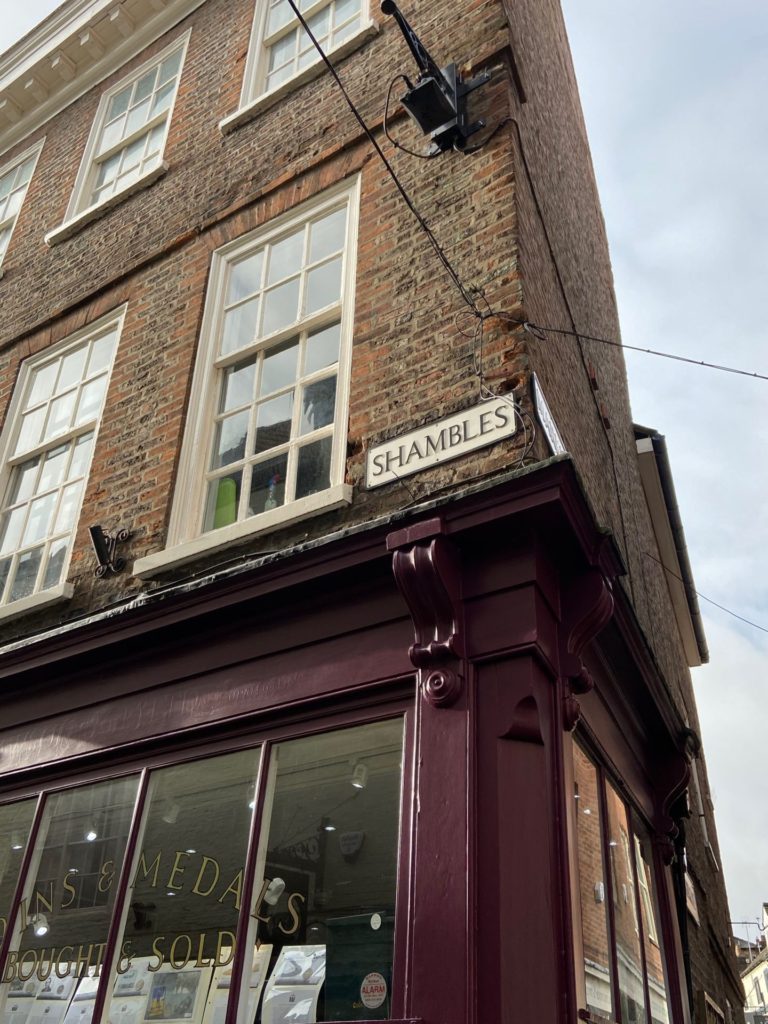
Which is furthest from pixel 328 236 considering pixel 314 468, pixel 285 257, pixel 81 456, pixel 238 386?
pixel 81 456

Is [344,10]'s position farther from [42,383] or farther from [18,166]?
[18,166]

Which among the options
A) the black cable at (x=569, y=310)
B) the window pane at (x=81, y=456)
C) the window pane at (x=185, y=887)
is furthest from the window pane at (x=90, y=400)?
the black cable at (x=569, y=310)

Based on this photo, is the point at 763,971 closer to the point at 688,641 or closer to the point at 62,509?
the point at 688,641

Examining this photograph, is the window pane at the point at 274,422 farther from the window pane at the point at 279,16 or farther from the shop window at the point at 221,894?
the window pane at the point at 279,16

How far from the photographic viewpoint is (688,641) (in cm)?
1348

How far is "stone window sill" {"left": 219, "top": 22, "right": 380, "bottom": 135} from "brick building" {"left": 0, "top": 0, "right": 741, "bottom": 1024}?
0.11ft

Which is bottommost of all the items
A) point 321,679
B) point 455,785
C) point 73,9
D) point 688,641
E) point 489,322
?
point 455,785

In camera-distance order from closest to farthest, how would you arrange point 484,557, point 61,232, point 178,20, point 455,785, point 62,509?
point 455,785 → point 484,557 → point 62,509 → point 61,232 → point 178,20

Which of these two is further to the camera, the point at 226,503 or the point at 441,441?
the point at 226,503

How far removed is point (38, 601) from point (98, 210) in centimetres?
419

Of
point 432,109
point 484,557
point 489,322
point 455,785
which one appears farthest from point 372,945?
point 432,109

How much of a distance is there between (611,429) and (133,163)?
214 inches

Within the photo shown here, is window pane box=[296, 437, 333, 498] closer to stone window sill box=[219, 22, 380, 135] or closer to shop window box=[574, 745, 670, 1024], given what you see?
shop window box=[574, 745, 670, 1024]

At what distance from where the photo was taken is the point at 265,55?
8180mm
